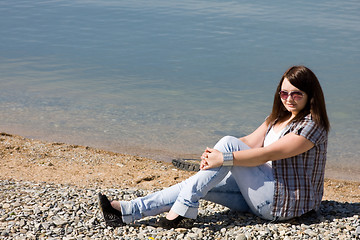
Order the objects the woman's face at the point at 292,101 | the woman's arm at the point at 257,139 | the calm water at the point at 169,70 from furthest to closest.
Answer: the calm water at the point at 169,70 → the woman's arm at the point at 257,139 → the woman's face at the point at 292,101

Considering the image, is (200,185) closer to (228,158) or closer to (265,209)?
(228,158)

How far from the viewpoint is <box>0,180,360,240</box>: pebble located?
4004 mm

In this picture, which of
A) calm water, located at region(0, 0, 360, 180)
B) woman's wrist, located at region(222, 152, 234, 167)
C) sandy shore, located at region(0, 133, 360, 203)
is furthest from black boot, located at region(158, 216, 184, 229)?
calm water, located at region(0, 0, 360, 180)

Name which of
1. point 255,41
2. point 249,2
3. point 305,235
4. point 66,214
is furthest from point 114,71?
point 249,2

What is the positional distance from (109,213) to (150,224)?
396 millimetres

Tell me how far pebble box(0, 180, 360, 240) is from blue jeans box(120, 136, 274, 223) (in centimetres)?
16

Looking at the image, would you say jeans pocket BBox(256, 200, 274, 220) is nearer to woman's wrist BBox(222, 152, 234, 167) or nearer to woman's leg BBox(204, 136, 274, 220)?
woman's leg BBox(204, 136, 274, 220)

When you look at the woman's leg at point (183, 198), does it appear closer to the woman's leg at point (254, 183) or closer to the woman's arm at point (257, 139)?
the woman's leg at point (254, 183)

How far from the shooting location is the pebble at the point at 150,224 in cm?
400

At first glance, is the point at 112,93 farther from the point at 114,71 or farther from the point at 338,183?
the point at 338,183

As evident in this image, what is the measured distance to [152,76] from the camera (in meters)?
12.9

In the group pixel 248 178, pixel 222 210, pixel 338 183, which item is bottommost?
pixel 338 183

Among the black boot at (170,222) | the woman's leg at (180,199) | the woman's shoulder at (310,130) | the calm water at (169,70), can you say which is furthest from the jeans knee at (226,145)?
the calm water at (169,70)

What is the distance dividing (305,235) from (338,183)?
3282 mm
